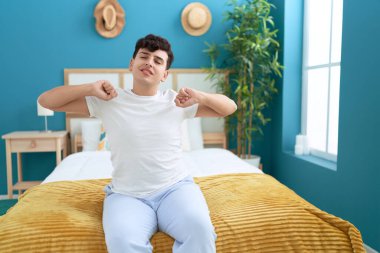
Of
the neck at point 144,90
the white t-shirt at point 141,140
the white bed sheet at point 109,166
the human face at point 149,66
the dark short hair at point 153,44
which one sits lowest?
the white bed sheet at point 109,166

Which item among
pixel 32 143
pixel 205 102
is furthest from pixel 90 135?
pixel 205 102

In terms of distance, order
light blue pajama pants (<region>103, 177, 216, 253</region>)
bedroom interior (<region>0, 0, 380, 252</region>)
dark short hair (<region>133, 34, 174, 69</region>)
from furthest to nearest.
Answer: bedroom interior (<region>0, 0, 380, 252</region>), dark short hair (<region>133, 34, 174, 69</region>), light blue pajama pants (<region>103, 177, 216, 253</region>)

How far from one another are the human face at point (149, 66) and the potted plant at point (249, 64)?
1924 millimetres

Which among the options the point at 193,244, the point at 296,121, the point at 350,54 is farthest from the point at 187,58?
the point at 193,244

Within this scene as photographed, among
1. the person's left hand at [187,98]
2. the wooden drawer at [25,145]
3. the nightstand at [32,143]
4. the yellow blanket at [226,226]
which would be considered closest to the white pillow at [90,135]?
the nightstand at [32,143]

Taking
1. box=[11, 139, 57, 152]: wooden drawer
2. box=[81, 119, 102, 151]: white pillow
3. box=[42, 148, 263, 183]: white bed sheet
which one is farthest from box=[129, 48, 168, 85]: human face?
box=[11, 139, 57, 152]: wooden drawer

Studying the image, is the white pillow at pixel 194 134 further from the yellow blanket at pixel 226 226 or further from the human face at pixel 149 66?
the human face at pixel 149 66

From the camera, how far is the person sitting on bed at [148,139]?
4.66ft

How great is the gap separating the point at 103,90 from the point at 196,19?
2508 mm

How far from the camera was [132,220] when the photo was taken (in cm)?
136

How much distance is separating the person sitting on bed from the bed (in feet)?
0.39

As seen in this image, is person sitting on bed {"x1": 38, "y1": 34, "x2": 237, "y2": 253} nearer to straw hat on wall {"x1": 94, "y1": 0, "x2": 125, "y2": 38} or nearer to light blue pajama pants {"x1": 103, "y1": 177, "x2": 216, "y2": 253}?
light blue pajama pants {"x1": 103, "y1": 177, "x2": 216, "y2": 253}

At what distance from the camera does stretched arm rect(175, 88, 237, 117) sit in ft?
5.43

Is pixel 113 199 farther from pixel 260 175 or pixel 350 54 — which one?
pixel 350 54
